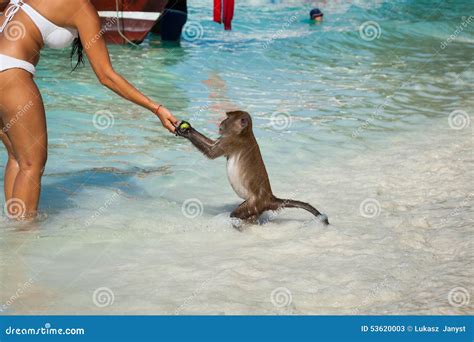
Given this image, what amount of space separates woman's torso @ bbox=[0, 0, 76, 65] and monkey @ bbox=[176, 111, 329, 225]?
128cm

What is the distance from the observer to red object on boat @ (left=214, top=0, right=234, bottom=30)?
1705cm

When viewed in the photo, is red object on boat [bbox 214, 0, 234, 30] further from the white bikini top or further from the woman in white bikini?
the white bikini top

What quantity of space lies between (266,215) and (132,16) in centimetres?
1262

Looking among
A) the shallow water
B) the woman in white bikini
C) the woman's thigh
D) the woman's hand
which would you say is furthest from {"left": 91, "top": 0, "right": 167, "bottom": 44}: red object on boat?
the woman's hand

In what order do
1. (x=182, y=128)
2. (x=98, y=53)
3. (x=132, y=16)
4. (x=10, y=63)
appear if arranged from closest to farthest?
(x=10, y=63) → (x=98, y=53) → (x=182, y=128) → (x=132, y=16)

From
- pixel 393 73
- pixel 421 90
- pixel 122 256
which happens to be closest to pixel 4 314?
pixel 122 256

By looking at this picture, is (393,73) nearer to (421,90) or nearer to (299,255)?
(421,90)

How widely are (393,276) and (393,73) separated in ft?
34.7

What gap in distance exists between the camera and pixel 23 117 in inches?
180

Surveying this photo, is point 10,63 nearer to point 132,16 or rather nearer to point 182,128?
point 182,128

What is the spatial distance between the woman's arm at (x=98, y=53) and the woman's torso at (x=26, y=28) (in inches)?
3.4

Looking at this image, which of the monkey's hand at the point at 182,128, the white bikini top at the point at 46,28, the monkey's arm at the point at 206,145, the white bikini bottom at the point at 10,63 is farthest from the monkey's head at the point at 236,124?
the white bikini bottom at the point at 10,63

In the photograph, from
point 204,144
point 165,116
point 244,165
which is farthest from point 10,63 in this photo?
point 244,165

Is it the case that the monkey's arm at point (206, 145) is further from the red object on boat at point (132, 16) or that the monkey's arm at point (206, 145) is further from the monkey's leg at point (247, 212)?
the red object on boat at point (132, 16)
